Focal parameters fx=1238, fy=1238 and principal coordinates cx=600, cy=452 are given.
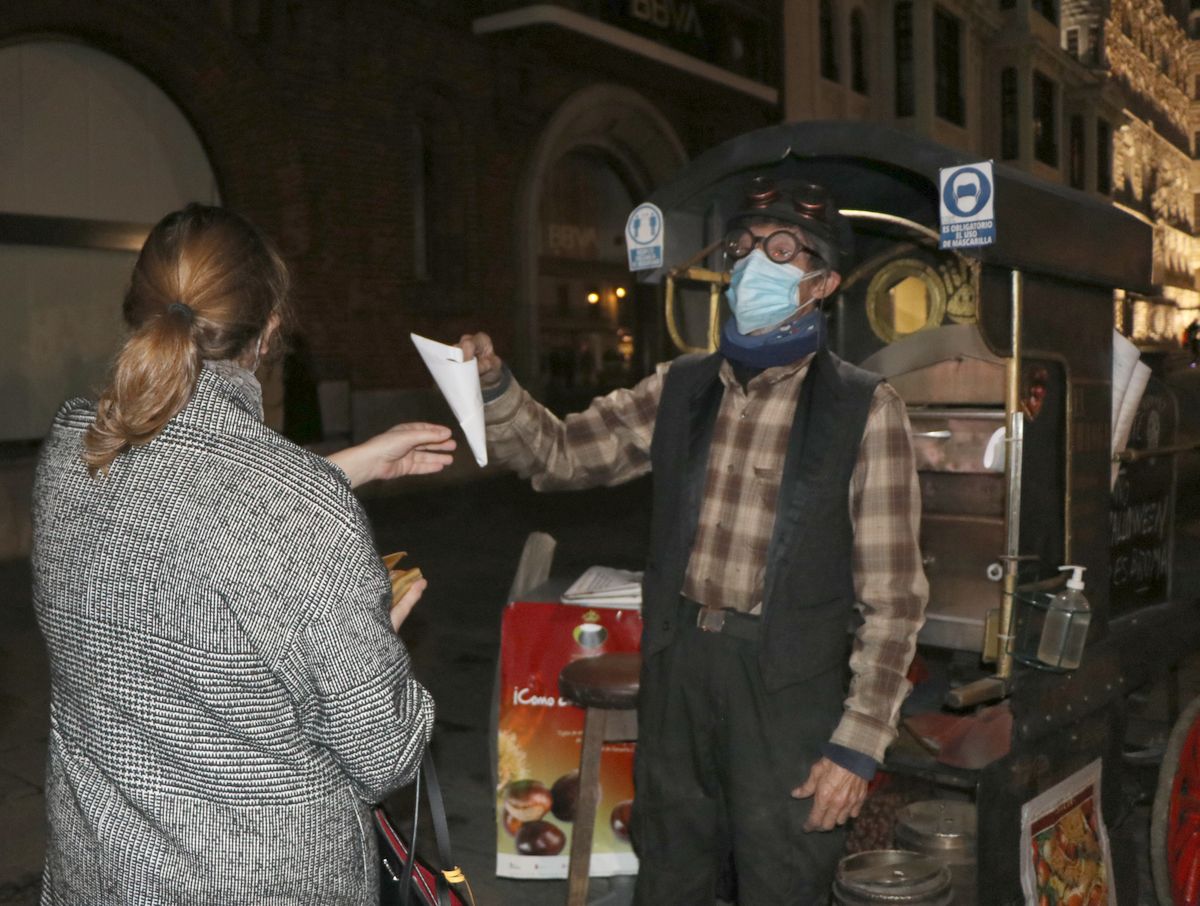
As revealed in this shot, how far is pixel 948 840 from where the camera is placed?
3.62 m

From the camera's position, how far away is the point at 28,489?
9883 mm

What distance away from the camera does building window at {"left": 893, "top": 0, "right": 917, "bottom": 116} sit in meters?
24.1

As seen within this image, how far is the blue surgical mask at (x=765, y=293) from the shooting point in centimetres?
286

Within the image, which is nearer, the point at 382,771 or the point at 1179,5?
the point at 382,771

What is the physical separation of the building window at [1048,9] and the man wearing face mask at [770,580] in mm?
30763

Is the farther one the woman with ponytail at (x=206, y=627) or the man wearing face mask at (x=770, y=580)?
the man wearing face mask at (x=770, y=580)

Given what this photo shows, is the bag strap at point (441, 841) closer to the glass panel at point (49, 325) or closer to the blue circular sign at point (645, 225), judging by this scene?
the blue circular sign at point (645, 225)

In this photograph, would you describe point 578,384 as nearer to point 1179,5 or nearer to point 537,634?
point 537,634

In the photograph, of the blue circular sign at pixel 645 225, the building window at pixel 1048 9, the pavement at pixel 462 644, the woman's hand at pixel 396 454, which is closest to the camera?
the woman's hand at pixel 396 454

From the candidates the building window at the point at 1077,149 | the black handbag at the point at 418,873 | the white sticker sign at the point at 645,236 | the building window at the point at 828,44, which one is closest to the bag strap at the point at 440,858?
the black handbag at the point at 418,873

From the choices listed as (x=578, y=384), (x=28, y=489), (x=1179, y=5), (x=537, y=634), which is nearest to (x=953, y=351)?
A: (x=537, y=634)

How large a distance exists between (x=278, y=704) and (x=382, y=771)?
179 millimetres

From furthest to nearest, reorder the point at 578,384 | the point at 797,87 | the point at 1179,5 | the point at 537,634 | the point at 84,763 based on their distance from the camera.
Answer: the point at 1179,5 → the point at 797,87 → the point at 578,384 → the point at 537,634 → the point at 84,763

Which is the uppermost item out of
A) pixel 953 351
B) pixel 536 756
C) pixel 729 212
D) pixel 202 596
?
pixel 729 212
